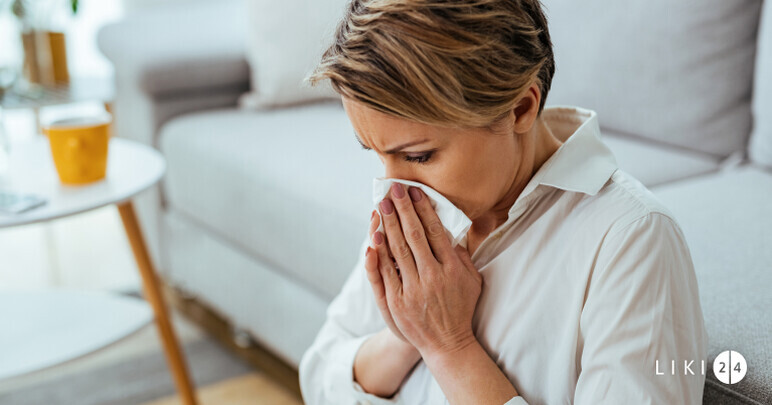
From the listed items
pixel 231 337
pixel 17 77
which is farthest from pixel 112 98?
pixel 231 337

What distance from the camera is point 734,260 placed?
1.16 meters

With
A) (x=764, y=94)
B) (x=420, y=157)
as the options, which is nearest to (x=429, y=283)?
(x=420, y=157)

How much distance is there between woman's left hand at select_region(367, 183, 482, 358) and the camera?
0.91m

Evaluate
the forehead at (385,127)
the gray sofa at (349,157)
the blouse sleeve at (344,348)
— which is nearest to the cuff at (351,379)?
the blouse sleeve at (344,348)

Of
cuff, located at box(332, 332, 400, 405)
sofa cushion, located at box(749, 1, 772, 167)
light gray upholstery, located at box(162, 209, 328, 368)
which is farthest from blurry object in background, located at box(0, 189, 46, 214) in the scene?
sofa cushion, located at box(749, 1, 772, 167)

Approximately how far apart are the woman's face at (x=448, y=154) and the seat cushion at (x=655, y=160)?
2.53 ft

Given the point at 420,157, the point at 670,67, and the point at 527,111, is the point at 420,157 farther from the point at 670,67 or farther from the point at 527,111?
the point at 670,67

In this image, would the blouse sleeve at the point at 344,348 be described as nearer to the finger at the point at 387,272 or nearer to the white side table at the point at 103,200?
the finger at the point at 387,272

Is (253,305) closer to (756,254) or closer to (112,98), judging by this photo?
(112,98)

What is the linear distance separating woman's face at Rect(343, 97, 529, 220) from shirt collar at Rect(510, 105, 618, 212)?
4cm

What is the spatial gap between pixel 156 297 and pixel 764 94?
4.31 ft

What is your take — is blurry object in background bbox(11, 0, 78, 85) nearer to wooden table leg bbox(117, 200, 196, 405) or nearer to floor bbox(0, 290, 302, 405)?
floor bbox(0, 290, 302, 405)

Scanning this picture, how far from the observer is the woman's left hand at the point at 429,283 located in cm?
91

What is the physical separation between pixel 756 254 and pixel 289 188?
0.93 m
